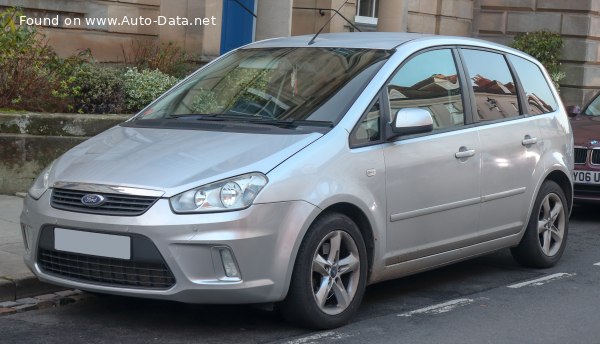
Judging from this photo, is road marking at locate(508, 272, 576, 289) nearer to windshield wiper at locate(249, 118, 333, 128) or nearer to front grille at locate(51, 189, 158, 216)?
windshield wiper at locate(249, 118, 333, 128)

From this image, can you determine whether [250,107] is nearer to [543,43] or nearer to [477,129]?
[477,129]

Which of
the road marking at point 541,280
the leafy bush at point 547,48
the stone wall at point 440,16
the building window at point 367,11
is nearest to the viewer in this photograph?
the road marking at point 541,280

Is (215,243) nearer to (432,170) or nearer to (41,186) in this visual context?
(41,186)

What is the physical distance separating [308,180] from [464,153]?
165 cm

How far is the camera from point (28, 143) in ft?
34.6

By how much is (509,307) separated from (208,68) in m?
2.75

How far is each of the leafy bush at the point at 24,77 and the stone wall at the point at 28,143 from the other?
41cm

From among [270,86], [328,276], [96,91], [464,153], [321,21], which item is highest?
[321,21]

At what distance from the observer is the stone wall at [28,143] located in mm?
10453

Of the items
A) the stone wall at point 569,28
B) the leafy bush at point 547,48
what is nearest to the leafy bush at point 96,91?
the leafy bush at point 547,48

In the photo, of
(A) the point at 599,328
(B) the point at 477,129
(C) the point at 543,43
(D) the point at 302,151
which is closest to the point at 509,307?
(A) the point at 599,328

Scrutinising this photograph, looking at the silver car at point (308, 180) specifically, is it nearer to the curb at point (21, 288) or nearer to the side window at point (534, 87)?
the side window at point (534, 87)

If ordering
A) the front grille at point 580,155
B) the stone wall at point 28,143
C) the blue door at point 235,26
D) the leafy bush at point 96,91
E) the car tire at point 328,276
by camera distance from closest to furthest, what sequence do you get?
1. the car tire at point 328,276
2. the stone wall at point 28,143
3. the front grille at point 580,155
4. the leafy bush at point 96,91
5. the blue door at point 235,26

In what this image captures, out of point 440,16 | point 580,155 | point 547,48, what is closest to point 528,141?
point 580,155
